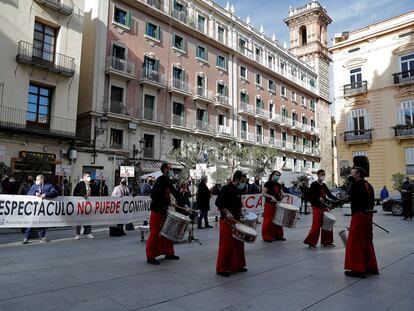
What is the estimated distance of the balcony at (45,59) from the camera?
68.8 ft

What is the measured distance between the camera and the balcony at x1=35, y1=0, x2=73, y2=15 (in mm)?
21766

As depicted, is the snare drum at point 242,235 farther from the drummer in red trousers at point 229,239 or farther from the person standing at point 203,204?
the person standing at point 203,204

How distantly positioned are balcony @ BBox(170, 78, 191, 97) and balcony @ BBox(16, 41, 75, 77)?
9.69 m

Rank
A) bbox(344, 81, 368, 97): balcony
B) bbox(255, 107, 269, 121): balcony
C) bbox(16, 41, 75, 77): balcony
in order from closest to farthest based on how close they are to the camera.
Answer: bbox(16, 41, 75, 77): balcony → bbox(344, 81, 368, 97): balcony → bbox(255, 107, 269, 121): balcony

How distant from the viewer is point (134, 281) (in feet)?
18.0

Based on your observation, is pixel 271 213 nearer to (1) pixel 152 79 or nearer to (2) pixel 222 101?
(1) pixel 152 79

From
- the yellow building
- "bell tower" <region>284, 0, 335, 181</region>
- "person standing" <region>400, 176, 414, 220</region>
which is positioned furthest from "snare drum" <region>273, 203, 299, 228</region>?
"bell tower" <region>284, 0, 335, 181</region>

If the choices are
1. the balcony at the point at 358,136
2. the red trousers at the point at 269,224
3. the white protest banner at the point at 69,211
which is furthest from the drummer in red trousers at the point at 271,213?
the balcony at the point at 358,136

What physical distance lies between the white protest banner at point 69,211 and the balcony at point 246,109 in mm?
27006

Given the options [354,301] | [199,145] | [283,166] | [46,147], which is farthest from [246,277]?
[283,166]

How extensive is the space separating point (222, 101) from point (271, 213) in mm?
27133

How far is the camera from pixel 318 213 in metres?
8.79

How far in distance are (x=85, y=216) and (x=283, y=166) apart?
34.9 m

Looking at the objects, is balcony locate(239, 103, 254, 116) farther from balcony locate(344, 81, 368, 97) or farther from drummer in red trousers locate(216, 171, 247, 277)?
drummer in red trousers locate(216, 171, 247, 277)
